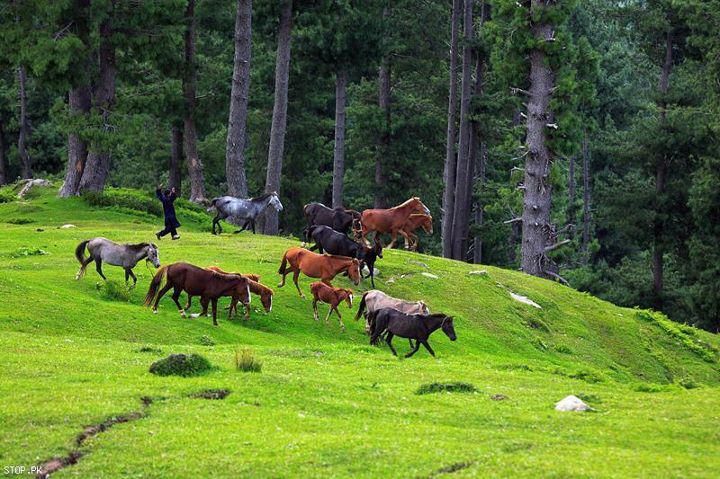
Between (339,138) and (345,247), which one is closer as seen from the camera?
(345,247)

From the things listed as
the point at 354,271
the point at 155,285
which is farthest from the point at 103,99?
the point at 155,285

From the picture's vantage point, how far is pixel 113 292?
26.3 meters

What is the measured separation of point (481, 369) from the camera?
22531 mm

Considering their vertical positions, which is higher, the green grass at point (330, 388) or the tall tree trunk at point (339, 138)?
the tall tree trunk at point (339, 138)

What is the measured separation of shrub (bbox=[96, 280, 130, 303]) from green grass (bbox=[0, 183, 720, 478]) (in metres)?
0.08

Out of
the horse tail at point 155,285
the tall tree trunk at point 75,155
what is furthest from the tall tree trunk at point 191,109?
the horse tail at point 155,285

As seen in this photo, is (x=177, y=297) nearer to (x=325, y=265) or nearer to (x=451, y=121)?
(x=325, y=265)

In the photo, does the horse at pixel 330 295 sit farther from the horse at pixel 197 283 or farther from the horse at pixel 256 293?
the horse at pixel 197 283

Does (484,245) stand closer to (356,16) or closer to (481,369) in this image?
(356,16)

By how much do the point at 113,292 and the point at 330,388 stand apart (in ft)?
32.5

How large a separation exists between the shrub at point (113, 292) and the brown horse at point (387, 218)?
9.33m

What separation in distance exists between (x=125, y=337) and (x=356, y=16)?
99.1 ft

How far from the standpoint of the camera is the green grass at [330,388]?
46.3 ft

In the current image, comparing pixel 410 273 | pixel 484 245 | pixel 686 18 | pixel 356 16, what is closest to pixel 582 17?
pixel 484 245
